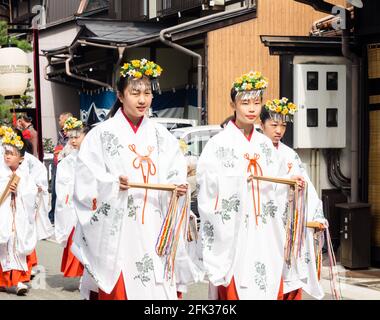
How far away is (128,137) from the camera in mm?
6762

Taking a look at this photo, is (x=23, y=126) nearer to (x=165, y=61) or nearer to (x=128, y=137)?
(x=165, y=61)

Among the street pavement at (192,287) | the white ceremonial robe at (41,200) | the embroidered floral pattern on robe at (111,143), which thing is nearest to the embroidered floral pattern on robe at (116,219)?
the embroidered floral pattern on robe at (111,143)

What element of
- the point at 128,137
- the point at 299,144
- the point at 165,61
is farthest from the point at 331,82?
the point at 165,61

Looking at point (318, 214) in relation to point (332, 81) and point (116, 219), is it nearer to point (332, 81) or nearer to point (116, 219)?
point (116, 219)

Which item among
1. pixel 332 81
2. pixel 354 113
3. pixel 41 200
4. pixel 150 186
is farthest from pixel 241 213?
pixel 332 81

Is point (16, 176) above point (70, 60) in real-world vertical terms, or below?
below

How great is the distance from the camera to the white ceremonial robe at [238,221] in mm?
7070

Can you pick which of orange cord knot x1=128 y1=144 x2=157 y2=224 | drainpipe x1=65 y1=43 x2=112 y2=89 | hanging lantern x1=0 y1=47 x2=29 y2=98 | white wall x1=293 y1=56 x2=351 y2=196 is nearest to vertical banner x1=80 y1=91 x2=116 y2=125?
drainpipe x1=65 y1=43 x2=112 y2=89

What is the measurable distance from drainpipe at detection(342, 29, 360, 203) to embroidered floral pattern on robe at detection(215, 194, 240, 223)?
5.56 m

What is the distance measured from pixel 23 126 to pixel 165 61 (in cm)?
694

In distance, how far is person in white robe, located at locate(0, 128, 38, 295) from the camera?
10.6 m

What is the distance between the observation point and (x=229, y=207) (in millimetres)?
7133

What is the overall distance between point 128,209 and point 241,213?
97 centimetres

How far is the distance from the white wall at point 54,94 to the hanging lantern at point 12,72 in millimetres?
12278
